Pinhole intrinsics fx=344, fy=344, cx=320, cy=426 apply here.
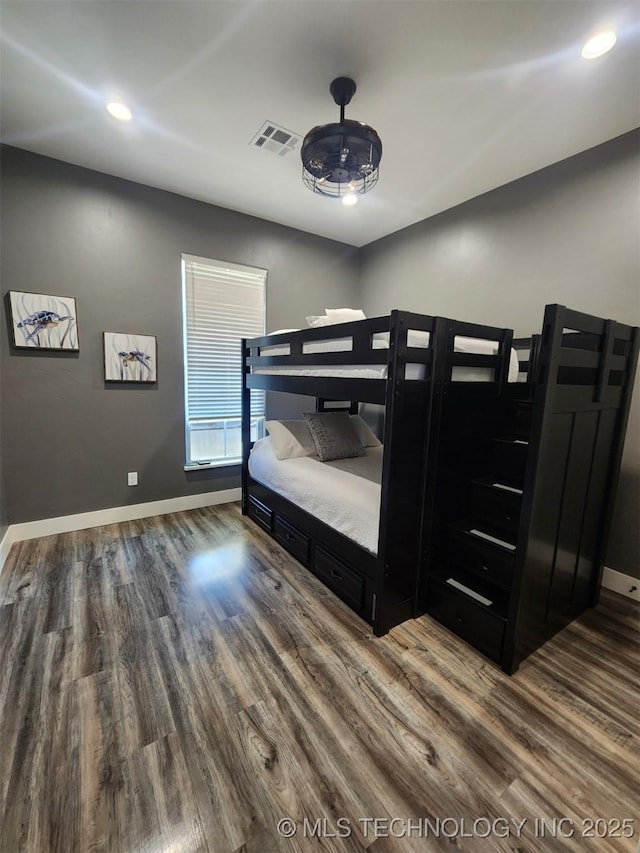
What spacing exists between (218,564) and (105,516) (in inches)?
51.3

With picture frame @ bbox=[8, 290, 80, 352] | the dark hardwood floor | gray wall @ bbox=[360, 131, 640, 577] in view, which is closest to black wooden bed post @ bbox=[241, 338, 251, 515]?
the dark hardwood floor

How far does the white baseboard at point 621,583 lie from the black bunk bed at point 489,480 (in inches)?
13.2

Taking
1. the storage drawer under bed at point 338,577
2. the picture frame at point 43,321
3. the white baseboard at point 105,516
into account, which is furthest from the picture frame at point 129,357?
the storage drawer under bed at point 338,577

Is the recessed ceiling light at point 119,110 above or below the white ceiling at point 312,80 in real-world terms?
below

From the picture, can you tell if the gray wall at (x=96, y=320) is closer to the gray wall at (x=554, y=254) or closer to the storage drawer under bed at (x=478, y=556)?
the gray wall at (x=554, y=254)

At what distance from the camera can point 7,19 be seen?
60.8 inches

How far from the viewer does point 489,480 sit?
6.54 ft

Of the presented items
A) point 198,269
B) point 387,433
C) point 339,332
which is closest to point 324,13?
point 339,332

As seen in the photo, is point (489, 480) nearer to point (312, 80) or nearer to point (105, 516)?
point (312, 80)

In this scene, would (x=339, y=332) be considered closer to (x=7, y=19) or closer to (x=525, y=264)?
(x=525, y=264)

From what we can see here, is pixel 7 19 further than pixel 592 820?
Yes

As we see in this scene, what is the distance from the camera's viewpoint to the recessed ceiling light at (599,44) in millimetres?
1558

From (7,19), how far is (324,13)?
143cm

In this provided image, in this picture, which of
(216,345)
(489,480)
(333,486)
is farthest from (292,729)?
(216,345)
